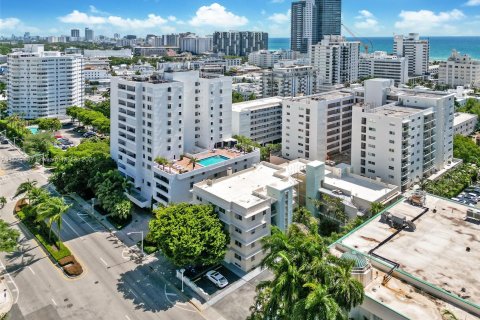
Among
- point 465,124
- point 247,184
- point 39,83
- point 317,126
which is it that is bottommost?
point 247,184

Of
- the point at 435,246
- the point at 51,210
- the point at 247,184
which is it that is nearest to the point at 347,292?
the point at 435,246

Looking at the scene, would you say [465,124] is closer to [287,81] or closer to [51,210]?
[287,81]

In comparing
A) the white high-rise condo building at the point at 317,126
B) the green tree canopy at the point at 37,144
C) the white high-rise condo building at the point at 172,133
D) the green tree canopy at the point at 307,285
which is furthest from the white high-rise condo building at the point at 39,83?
the green tree canopy at the point at 307,285

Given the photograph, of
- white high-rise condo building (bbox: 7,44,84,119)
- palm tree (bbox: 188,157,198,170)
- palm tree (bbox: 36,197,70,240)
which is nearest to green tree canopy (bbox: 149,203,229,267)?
palm tree (bbox: 36,197,70,240)

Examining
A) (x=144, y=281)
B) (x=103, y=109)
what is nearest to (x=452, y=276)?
(x=144, y=281)

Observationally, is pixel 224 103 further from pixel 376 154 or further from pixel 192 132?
pixel 376 154

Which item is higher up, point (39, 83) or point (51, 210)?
point (39, 83)

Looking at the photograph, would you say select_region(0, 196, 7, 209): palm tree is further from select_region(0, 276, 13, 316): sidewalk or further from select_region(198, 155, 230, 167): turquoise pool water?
select_region(198, 155, 230, 167): turquoise pool water
